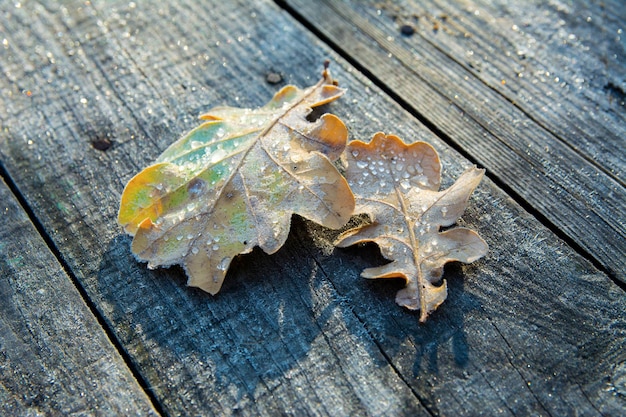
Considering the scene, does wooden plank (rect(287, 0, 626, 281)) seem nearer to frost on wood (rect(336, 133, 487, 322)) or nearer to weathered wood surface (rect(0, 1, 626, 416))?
weathered wood surface (rect(0, 1, 626, 416))

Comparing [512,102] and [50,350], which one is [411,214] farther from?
[50,350]

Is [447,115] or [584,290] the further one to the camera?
[447,115]

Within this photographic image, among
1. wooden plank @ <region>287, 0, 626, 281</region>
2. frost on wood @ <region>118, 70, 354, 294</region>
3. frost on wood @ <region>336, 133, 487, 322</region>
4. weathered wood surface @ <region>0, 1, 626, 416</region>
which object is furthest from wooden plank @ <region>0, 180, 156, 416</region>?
wooden plank @ <region>287, 0, 626, 281</region>

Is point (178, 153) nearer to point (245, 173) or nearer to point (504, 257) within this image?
point (245, 173)

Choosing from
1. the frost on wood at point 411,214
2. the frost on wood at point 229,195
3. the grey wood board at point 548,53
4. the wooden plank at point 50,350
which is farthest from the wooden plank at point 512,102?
the wooden plank at point 50,350

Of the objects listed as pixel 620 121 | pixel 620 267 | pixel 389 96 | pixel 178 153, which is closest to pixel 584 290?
pixel 620 267

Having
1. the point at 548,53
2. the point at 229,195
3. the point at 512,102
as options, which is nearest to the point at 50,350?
the point at 229,195
